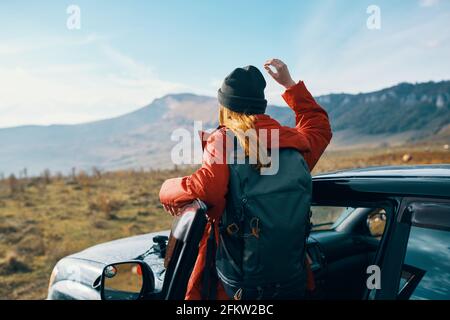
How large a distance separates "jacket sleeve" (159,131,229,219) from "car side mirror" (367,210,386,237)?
2120 mm

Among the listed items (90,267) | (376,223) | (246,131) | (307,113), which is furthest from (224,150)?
(376,223)

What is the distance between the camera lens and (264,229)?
6.50 feet

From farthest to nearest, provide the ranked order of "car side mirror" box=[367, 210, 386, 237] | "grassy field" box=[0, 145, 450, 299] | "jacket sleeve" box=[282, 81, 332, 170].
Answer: "grassy field" box=[0, 145, 450, 299]
"car side mirror" box=[367, 210, 386, 237]
"jacket sleeve" box=[282, 81, 332, 170]

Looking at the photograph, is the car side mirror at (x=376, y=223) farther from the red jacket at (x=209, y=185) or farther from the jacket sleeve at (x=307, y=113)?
the red jacket at (x=209, y=185)

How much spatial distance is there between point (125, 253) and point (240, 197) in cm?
154

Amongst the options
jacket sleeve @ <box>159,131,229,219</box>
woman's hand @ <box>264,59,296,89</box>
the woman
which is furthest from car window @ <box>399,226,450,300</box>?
woman's hand @ <box>264,59,296,89</box>

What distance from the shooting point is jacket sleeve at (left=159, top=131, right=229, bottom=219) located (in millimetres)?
2039

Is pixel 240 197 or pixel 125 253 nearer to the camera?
pixel 240 197

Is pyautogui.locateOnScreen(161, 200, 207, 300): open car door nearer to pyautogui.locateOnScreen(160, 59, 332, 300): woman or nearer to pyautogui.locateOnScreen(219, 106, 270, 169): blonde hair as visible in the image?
pyautogui.locateOnScreen(160, 59, 332, 300): woman

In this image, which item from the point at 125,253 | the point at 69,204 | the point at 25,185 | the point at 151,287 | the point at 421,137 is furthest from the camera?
the point at 421,137

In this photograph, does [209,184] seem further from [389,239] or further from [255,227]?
[389,239]
